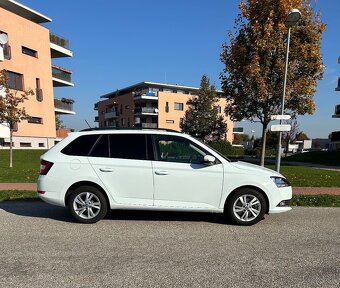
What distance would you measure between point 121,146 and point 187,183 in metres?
1.41

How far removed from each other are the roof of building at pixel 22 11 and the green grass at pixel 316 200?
125ft

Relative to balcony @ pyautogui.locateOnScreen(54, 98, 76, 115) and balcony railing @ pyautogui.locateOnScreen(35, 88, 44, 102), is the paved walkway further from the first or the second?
balcony @ pyautogui.locateOnScreen(54, 98, 76, 115)

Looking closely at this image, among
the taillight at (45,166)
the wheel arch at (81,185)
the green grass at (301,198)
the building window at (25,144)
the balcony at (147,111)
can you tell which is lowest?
the building window at (25,144)

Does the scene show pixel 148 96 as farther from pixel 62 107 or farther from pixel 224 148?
pixel 224 148

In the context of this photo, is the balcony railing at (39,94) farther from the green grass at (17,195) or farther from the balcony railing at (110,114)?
the balcony railing at (110,114)

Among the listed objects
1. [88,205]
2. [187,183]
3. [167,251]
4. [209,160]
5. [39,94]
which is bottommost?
[167,251]

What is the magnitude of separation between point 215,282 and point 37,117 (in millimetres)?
36708

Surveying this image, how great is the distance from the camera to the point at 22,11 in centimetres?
3822

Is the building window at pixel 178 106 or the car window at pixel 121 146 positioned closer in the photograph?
the car window at pixel 121 146

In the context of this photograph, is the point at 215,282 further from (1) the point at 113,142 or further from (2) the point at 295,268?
(1) the point at 113,142

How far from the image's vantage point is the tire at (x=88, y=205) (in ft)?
19.8

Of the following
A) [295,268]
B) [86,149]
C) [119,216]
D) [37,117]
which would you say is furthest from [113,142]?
[37,117]

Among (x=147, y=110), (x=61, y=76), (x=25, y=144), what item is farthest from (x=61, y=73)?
(x=147, y=110)

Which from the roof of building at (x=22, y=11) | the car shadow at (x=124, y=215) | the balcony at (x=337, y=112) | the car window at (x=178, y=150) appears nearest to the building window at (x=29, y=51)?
the roof of building at (x=22, y=11)
